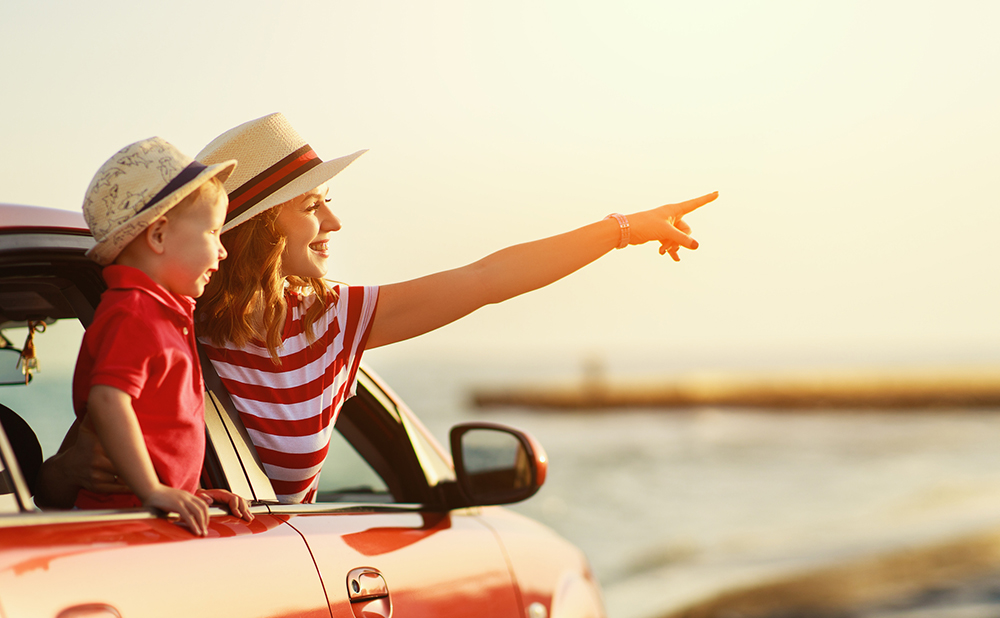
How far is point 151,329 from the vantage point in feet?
5.92

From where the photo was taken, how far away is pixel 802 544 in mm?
14727

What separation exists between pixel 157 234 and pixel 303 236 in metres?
0.72

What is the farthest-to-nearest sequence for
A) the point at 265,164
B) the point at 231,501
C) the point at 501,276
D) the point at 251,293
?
the point at 501,276, the point at 265,164, the point at 251,293, the point at 231,501

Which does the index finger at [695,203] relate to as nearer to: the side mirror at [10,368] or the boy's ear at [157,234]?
the boy's ear at [157,234]

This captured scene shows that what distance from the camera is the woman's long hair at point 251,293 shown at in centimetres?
235

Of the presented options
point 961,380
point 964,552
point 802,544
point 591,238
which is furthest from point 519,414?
point 591,238

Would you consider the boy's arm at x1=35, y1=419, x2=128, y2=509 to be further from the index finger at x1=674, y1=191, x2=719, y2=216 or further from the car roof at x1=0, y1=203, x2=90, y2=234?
the index finger at x1=674, y1=191, x2=719, y2=216

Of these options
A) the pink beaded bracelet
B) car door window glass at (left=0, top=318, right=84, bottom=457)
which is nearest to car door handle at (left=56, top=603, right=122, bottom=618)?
car door window glass at (left=0, top=318, right=84, bottom=457)

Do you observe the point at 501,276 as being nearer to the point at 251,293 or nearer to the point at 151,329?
the point at 251,293

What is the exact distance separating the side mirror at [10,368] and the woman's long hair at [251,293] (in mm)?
399

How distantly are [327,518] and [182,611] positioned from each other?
2.10 feet

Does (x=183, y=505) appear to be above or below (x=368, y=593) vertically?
above

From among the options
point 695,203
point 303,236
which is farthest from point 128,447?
point 695,203

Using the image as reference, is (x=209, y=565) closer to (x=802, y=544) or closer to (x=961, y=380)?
(x=802, y=544)
